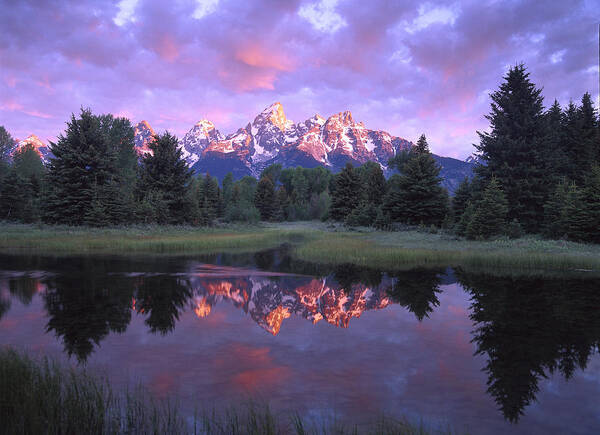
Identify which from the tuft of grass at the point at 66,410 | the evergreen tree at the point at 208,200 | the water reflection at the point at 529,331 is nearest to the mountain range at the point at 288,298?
the water reflection at the point at 529,331

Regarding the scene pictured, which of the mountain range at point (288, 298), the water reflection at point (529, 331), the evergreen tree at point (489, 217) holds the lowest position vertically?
the mountain range at point (288, 298)

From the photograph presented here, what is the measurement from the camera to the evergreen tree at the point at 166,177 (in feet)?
169

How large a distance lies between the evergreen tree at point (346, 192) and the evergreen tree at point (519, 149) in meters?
32.3

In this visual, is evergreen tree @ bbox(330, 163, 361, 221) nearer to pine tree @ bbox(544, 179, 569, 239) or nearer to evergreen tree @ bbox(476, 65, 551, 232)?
evergreen tree @ bbox(476, 65, 551, 232)

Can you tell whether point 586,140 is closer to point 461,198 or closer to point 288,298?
point 461,198

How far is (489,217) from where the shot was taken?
32.1m

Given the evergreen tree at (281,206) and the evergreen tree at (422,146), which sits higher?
the evergreen tree at (422,146)

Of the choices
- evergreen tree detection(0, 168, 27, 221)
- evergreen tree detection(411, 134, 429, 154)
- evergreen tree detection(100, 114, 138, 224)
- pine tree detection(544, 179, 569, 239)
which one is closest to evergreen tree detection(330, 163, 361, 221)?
evergreen tree detection(411, 134, 429, 154)

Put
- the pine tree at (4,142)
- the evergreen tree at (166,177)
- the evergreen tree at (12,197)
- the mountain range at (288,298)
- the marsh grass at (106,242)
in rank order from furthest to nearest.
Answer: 1. the pine tree at (4,142)
2. the evergreen tree at (166,177)
3. the evergreen tree at (12,197)
4. the marsh grass at (106,242)
5. the mountain range at (288,298)

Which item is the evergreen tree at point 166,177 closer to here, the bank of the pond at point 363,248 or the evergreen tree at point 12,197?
the bank of the pond at point 363,248

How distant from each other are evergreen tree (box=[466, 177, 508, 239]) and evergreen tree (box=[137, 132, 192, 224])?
36806mm

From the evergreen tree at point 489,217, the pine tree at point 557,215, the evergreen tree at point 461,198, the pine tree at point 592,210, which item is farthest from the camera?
the evergreen tree at point 461,198

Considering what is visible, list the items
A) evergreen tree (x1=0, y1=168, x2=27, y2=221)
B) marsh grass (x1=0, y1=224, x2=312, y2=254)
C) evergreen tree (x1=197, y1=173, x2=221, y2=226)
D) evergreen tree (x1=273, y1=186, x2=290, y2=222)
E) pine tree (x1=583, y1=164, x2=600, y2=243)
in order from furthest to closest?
1. evergreen tree (x1=273, y1=186, x2=290, y2=222)
2. evergreen tree (x1=197, y1=173, x2=221, y2=226)
3. evergreen tree (x1=0, y1=168, x2=27, y2=221)
4. marsh grass (x1=0, y1=224, x2=312, y2=254)
5. pine tree (x1=583, y1=164, x2=600, y2=243)

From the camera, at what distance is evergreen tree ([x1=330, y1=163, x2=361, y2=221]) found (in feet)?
233
